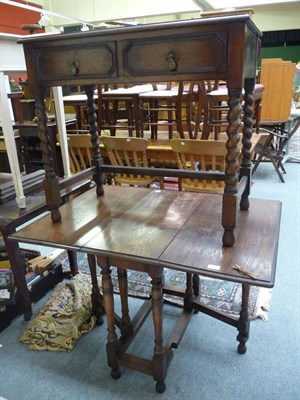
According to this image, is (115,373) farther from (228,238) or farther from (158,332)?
(228,238)

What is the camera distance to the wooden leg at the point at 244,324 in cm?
169

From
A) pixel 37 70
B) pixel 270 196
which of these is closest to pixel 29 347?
pixel 37 70

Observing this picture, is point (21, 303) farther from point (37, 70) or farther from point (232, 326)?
point (37, 70)

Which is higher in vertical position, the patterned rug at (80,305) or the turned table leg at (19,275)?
the turned table leg at (19,275)

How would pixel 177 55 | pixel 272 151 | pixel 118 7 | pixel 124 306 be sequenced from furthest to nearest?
1. pixel 118 7
2. pixel 272 151
3. pixel 124 306
4. pixel 177 55

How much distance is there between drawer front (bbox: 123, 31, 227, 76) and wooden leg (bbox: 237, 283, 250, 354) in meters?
1.11

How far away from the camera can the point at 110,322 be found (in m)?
1.50

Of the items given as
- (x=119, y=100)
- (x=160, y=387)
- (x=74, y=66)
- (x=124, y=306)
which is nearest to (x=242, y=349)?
(x=160, y=387)

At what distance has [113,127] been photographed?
3.77m

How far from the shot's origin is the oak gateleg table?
1.07 m

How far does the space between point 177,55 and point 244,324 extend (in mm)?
1319

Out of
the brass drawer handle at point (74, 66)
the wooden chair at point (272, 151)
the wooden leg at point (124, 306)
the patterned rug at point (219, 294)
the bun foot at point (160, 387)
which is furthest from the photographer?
the wooden chair at point (272, 151)

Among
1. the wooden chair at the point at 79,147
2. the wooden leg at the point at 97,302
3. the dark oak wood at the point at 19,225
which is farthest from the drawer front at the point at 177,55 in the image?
the wooden chair at the point at 79,147

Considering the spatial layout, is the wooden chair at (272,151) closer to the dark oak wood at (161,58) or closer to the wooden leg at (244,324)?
the wooden leg at (244,324)
